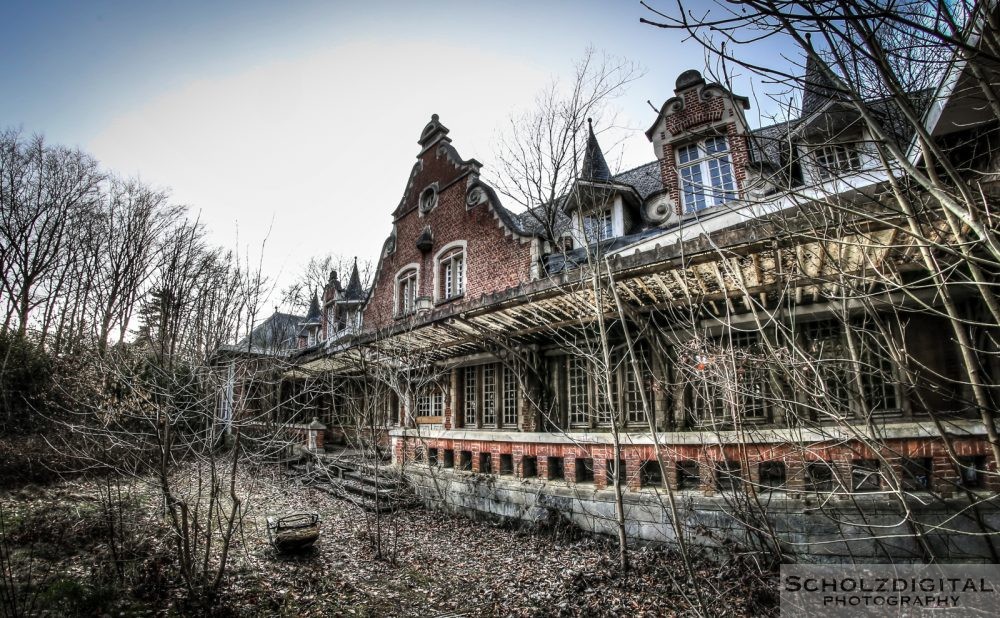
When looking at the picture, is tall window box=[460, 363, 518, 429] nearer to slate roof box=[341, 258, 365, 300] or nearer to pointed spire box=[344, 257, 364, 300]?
slate roof box=[341, 258, 365, 300]

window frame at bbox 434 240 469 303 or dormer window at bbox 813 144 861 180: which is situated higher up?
window frame at bbox 434 240 469 303

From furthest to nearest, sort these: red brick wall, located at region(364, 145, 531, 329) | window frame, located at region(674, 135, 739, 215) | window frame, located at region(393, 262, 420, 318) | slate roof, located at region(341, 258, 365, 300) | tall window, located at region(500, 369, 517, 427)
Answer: slate roof, located at region(341, 258, 365, 300) → window frame, located at region(393, 262, 420, 318) → red brick wall, located at region(364, 145, 531, 329) → tall window, located at region(500, 369, 517, 427) → window frame, located at region(674, 135, 739, 215)

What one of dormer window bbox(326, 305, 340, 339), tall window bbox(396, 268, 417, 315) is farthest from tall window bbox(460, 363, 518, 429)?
dormer window bbox(326, 305, 340, 339)

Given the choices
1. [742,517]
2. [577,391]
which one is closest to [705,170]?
[577,391]

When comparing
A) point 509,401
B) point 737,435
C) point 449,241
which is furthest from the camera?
point 449,241

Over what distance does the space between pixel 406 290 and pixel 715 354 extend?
13.6 metres

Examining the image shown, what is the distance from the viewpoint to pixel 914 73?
4.23 metres

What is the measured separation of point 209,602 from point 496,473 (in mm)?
5022

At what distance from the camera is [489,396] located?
11.3m

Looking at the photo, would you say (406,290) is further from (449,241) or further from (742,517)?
(742,517)

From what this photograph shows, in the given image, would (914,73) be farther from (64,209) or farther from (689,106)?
(64,209)

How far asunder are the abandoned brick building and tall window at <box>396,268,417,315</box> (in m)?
1.52

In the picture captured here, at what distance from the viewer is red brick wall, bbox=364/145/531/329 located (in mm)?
13273

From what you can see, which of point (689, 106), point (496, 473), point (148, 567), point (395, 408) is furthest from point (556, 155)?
point (395, 408)
